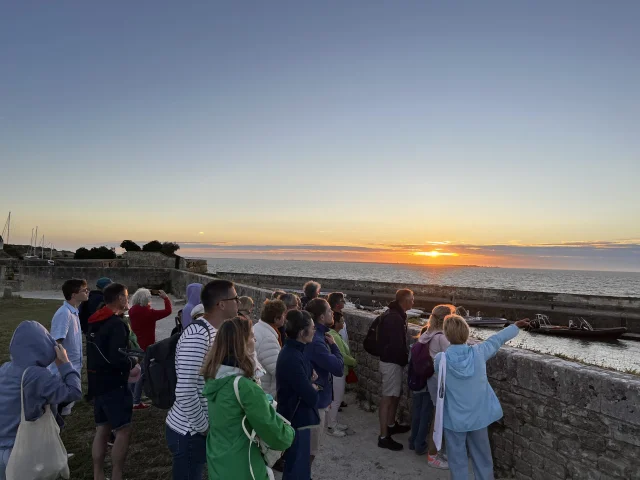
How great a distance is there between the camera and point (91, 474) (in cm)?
420

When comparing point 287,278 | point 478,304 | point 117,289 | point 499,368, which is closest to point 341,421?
point 499,368

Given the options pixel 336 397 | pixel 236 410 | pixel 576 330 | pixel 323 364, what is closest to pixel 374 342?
pixel 336 397

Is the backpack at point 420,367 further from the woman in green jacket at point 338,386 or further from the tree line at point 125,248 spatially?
the tree line at point 125,248

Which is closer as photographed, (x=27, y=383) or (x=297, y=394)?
(x=27, y=383)

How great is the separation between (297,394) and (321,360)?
56 cm

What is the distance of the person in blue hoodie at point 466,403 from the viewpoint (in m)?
3.65

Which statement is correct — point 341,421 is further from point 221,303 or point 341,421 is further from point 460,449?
point 221,303

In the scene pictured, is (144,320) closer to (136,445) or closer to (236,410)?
(136,445)

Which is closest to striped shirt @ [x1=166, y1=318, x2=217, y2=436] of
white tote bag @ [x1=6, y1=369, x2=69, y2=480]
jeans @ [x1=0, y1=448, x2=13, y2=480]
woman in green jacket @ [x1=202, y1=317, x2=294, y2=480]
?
woman in green jacket @ [x1=202, y1=317, x2=294, y2=480]

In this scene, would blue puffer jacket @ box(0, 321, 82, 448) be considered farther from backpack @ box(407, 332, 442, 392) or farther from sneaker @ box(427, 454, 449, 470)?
sneaker @ box(427, 454, 449, 470)

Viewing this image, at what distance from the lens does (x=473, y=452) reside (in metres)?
3.75

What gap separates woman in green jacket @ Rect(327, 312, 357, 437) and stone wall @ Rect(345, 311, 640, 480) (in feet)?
5.22

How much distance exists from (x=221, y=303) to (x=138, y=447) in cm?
289

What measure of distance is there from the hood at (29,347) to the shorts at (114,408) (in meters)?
0.91
